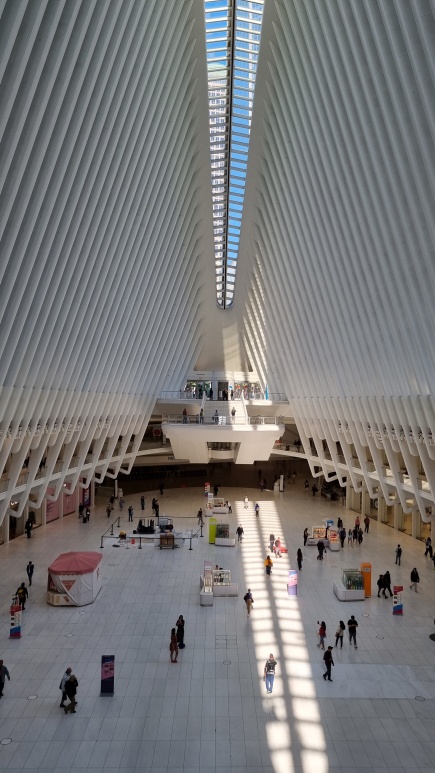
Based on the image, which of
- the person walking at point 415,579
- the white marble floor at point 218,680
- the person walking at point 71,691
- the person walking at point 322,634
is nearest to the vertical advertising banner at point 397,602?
the white marble floor at point 218,680

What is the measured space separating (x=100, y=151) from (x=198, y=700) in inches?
549

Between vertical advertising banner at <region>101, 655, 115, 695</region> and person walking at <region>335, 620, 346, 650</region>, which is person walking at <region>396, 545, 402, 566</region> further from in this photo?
vertical advertising banner at <region>101, 655, 115, 695</region>

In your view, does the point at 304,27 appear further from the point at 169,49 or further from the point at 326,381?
the point at 326,381

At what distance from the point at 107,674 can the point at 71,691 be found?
0.93 m

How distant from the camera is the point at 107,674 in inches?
444

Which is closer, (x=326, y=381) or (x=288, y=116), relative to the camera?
(x=288, y=116)

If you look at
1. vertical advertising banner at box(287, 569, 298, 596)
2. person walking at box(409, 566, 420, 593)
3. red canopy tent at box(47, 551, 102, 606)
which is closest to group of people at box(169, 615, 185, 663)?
red canopy tent at box(47, 551, 102, 606)

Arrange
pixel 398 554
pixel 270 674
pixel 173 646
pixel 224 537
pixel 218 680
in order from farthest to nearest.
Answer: pixel 224 537 → pixel 398 554 → pixel 173 646 → pixel 218 680 → pixel 270 674

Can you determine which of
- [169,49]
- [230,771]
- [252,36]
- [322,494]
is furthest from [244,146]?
[230,771]

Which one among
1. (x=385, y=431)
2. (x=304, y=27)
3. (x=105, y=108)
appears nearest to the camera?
(x=105, y=108)

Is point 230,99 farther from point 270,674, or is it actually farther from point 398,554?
point 270,674

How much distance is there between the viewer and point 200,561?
21.2 m

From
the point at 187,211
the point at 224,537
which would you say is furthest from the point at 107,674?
the point at 187,211

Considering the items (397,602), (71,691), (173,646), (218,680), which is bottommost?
(218,680)
